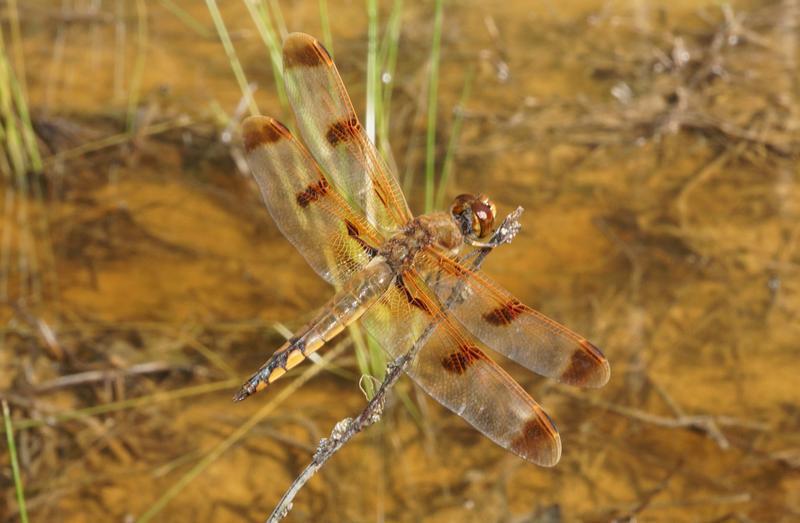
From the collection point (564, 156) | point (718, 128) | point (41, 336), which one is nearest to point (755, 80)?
point (718, 128)

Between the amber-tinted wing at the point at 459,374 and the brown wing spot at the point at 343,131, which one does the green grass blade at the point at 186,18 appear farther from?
the amber-tinted wing at the point at 459,374

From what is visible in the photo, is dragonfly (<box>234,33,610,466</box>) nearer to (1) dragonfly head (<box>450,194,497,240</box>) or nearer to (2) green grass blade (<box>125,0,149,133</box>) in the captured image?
(1) dragonfly head (<box>450,194,497,240</box>)

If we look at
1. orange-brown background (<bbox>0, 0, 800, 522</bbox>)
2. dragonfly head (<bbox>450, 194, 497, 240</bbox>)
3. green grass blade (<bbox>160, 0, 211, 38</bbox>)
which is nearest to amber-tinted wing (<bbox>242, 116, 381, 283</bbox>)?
dragonfly head (<bbox>450, 194, 497, 240</bbox>)

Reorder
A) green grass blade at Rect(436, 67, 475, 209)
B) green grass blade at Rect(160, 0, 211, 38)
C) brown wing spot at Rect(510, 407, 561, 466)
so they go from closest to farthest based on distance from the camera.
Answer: brown wing spot at Rect(510, 407, 561, 466) → green grass blade at Rect(436, 67, 475, 209) → green grass blade at Rect(160, 0, 211, 38)

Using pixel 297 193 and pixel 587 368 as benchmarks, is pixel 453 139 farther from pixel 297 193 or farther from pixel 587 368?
pixel 587 368

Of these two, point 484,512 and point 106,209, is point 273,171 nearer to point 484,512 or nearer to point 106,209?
point 484,512
